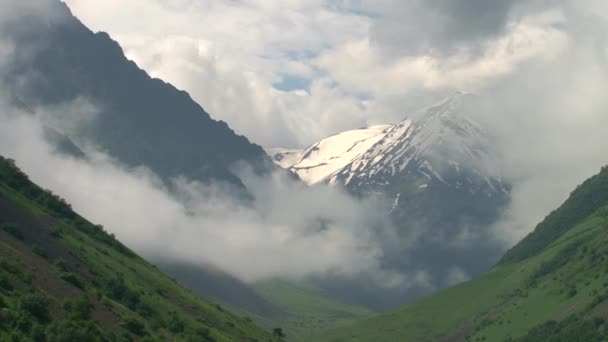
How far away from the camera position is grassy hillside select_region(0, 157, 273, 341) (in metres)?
93.0

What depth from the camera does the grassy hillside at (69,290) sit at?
305ft

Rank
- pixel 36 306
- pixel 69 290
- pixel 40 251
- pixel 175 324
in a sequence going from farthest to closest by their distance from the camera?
pixel 175 324 < pixel 40 251 < pixel 69 290 < pixel 36 306

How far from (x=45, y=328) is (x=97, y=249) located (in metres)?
101

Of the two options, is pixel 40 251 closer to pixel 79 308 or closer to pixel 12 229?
pixel 12 229

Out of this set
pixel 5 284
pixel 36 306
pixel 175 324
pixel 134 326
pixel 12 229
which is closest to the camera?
pixel 36 306

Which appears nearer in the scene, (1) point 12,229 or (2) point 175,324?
(1) point 12,229

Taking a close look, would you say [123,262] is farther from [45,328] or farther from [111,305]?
[45,328]

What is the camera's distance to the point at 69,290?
401 feet

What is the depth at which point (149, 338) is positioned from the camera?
4609 inches

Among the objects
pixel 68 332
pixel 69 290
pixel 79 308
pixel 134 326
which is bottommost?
pixel 68 332

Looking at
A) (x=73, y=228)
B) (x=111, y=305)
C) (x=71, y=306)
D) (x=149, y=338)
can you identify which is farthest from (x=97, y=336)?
(x=73, y=228)

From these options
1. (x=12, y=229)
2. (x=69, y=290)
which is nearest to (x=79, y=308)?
(x=69, y=290)

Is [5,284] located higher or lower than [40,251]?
lower

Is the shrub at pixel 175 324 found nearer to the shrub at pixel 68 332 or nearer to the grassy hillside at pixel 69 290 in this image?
the grassy hillside at pixel 69 290
